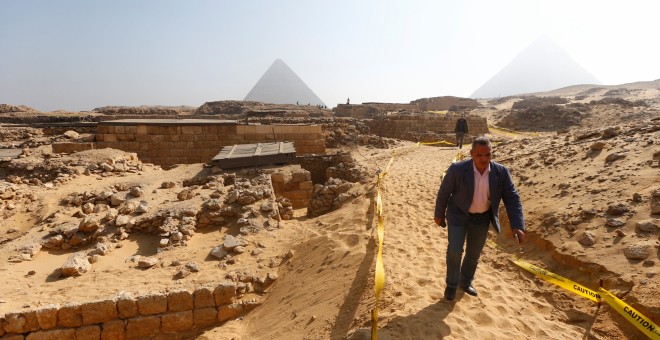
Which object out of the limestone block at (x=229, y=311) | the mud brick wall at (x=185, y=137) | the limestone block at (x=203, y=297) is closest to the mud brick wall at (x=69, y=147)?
the mud brick wall at (x=185, y=137)

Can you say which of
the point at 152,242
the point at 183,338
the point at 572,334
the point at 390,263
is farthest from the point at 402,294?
the point at 152,242

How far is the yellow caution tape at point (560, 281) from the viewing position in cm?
314

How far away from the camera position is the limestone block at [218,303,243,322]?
169 inches

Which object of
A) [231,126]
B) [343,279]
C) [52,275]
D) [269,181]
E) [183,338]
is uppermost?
[231,126]

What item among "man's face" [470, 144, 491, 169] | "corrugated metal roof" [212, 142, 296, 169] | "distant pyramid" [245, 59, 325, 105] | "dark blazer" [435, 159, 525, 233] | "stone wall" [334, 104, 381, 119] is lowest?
"corrugated metal roof" [212, 142, 296, 169]

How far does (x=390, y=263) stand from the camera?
4.10 meters

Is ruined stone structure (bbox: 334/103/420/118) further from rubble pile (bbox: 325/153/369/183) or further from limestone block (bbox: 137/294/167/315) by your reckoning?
limestone block (bbox: 137/294/167/315)

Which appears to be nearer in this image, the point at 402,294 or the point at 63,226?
the point at 402,294

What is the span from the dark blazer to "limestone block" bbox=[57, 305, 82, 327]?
168 inches

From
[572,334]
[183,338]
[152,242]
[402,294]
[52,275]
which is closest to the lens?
[572,334]

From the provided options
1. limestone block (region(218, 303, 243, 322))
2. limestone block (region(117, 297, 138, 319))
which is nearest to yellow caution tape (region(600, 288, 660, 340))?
limestone block (region(218, 303, 243, 322))

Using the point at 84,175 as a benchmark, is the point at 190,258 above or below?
below

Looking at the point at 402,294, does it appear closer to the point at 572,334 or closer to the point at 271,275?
the point at 572,334

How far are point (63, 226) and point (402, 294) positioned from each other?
5.42 meters
